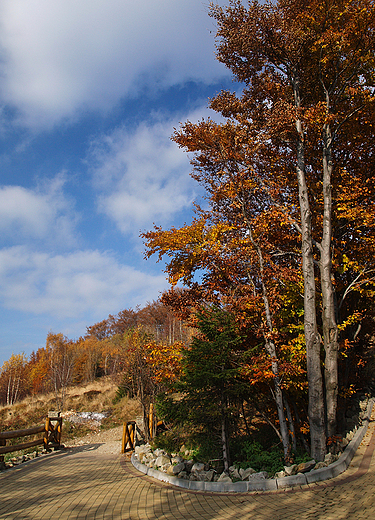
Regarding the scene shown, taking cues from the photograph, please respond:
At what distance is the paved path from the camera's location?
177 inches

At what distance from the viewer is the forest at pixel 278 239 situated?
7.09 metres

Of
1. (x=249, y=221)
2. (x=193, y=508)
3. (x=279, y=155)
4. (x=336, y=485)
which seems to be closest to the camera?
(x=193, y=508)

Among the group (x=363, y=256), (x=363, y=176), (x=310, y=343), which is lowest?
(x=310, y=343)

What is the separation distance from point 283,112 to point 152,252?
211 inches

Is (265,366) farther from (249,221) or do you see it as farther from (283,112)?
(283,112)

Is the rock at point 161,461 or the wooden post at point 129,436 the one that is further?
the wooden post at point 129,436

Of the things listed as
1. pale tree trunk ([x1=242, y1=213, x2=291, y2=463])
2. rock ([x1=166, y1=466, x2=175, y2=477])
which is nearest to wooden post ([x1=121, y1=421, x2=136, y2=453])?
rock ([x1=166, y1=466, x2=175, y2=477])

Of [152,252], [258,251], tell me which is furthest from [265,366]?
[152,252]

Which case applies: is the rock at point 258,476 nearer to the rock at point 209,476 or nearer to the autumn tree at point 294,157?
the rock at point 209,476

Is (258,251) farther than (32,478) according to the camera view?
Yes

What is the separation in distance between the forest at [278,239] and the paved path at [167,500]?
132cm

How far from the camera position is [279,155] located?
10.4m

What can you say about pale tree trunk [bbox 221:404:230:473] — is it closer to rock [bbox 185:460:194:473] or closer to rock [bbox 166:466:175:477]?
rock [bbox 185:460:194:473]

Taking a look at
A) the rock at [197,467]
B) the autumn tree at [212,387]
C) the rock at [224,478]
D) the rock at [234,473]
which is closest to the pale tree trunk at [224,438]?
the autumn tree at [212,387]
